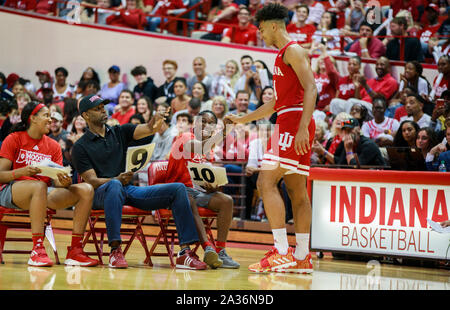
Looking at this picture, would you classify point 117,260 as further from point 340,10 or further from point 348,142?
point 340,10

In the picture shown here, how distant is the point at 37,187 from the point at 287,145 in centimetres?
215

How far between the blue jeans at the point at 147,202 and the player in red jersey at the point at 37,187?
156 millimetres

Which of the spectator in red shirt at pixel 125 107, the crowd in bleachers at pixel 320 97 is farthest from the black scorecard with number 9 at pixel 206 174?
the spectator in red shirt at pixel 125 107

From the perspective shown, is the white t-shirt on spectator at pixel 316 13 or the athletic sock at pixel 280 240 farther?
the white t-shirt on spectator at pixel 316 13

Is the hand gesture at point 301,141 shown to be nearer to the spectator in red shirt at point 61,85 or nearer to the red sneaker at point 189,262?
the red sneaker at point 189,262

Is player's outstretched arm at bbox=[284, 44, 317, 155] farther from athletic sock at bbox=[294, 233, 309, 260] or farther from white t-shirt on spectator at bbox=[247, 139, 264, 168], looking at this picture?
white t-shirt on spectator at bbox=[247, 139, 264, 168]

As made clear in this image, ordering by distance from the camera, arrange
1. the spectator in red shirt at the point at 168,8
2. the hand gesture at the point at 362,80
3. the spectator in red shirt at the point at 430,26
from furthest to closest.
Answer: the spectator in red shirt at the point at 168,8, the spectator in red shirt at the point at 430,26, the hand gesture at the point at 362,80

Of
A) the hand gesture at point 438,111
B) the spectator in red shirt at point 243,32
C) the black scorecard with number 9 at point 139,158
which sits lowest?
the black scorecard with number 9 at point 139,158

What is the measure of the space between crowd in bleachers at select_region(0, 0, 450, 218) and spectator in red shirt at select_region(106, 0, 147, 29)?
4.61ft

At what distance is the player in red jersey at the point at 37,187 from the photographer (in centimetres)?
535

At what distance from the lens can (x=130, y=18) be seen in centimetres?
1409

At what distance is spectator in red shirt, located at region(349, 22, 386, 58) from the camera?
1145 centimetres

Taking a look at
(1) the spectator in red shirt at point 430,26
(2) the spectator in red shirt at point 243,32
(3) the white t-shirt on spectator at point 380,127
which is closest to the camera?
(3) the white t-shirt on spectator at point 380,127

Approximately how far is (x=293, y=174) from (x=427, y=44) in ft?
22.6
